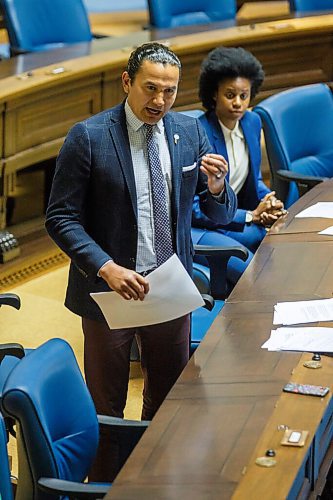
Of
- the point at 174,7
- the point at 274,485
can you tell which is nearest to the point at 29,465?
the point at 274,485

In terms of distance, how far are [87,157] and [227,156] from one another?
1.41m

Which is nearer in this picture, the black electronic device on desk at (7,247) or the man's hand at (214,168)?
the man's hand at (214,168)

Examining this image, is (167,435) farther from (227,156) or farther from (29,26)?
(29,26)

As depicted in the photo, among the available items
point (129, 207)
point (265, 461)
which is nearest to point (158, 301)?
point (129, 207)

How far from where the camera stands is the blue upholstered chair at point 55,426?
2.49 m

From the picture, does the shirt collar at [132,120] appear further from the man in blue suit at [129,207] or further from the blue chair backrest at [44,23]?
the blue chair backrest at [44,23]

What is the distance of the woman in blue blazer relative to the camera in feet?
13.9

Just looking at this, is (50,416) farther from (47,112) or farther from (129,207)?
(47,112)

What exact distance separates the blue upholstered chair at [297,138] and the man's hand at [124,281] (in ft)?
6.49

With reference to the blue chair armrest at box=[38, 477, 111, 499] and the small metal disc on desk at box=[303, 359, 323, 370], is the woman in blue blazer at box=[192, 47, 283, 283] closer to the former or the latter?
the small metal disc on desk at box=[303, 359, 323, 370]

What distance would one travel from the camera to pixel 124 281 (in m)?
2.90

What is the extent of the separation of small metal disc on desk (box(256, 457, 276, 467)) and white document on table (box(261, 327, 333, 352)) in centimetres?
59

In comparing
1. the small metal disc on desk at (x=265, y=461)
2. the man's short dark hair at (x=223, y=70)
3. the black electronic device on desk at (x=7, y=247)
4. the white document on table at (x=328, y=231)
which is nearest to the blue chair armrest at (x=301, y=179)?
the man's short dark hair at (x=223, y=70)

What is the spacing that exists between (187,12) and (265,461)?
505 cm
